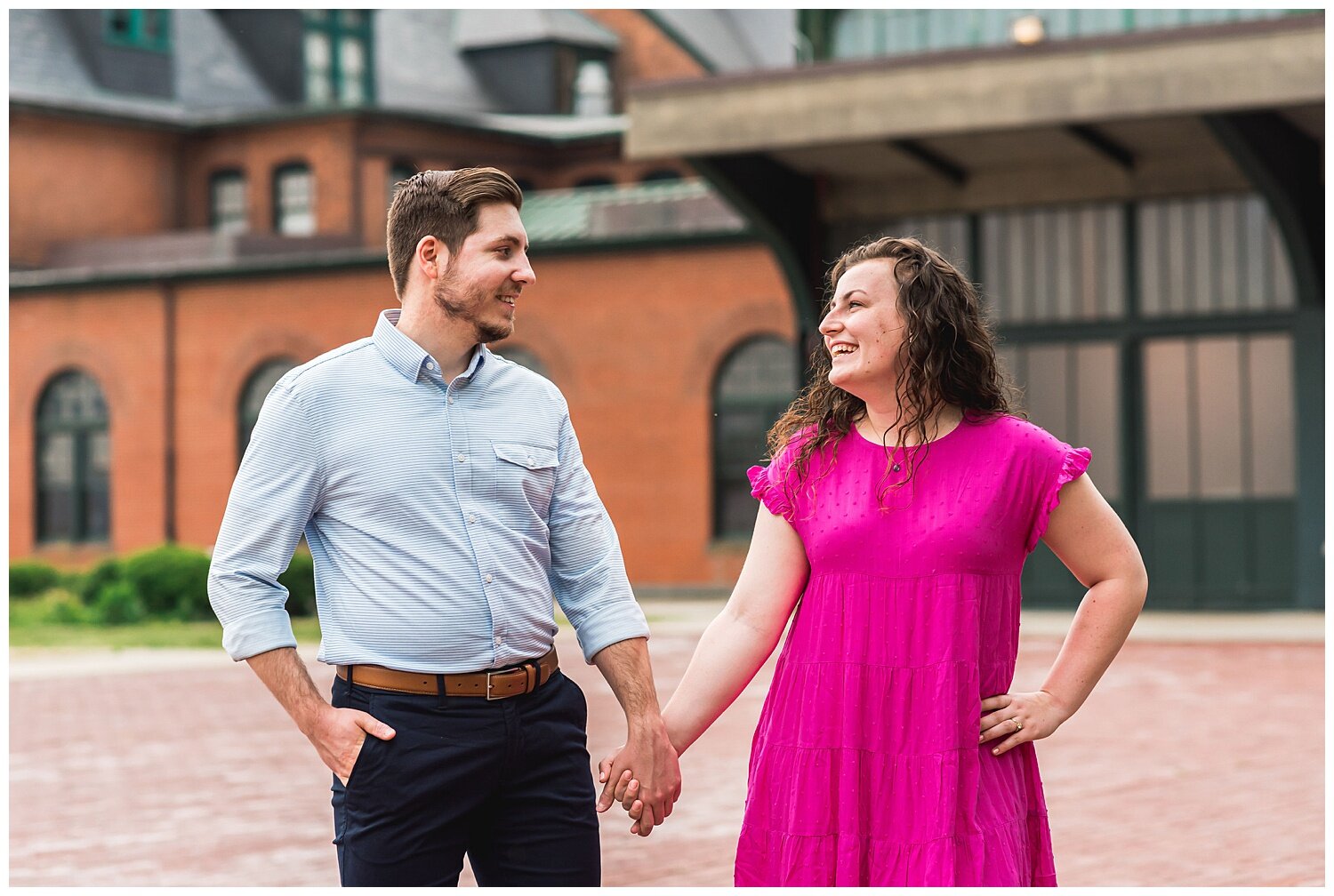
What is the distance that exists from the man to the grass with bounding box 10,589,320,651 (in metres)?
13.5

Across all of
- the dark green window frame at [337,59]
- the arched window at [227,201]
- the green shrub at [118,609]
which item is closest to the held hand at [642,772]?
the green shrub at [118,609]

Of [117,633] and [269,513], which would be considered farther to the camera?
[117,633]

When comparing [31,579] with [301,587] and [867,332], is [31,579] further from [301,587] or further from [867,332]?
[867,332]

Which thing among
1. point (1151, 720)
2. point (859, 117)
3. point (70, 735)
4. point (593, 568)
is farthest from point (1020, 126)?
point (593, 568)

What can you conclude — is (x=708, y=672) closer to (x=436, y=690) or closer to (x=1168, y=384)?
(x=436, y=690)

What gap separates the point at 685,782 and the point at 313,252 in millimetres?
25768

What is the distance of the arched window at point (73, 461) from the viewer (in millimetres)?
29400

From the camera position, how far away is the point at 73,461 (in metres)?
29.5

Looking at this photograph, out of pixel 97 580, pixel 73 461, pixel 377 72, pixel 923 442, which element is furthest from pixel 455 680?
pixel 377 72

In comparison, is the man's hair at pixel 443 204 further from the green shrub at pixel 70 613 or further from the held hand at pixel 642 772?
the green shrub at pixel 70 613

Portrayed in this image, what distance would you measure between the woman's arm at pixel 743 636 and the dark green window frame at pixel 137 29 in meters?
36.4

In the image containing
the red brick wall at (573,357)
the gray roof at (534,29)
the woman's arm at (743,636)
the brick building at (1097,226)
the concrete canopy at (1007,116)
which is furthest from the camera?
the gray roof at (534,29)

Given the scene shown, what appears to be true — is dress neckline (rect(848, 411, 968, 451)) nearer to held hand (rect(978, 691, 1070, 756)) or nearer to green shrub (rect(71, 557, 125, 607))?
held hand (rect(978, 691, 1070, 756))

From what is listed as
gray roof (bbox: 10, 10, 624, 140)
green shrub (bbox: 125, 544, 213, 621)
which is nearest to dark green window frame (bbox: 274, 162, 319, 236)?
gray roof (bbox: 10, 10, 624, 140)
